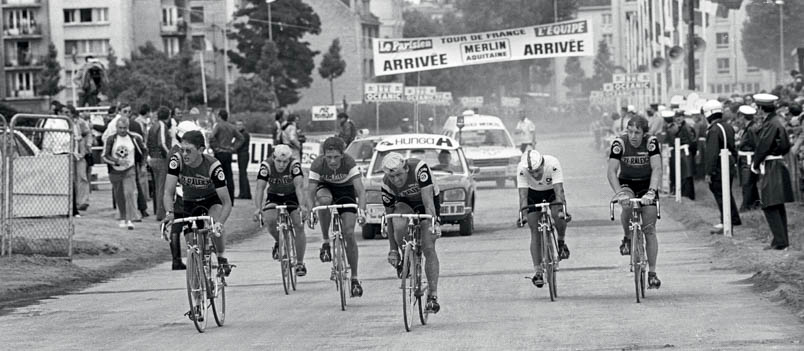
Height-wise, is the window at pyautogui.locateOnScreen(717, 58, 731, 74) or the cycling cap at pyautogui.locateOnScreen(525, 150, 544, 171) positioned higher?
the window at pyautogui.locateOnScreen(717, 58, 731, 74)

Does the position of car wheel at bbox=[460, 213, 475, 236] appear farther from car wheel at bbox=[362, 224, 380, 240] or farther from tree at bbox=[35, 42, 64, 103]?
tree at bbox=[35, 42, 64, 103]

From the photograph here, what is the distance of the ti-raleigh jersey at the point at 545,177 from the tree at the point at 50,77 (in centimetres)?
9760

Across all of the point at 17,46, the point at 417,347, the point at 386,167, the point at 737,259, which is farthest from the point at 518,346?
the point at 17,46

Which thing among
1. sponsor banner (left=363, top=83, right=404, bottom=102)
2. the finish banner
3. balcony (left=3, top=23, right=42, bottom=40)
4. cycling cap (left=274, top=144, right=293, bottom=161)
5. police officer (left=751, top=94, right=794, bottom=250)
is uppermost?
balcony (left=3, top=23, right=42, bottom=40)

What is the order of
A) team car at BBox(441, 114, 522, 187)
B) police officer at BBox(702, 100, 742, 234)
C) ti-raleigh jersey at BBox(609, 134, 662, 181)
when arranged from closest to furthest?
ti-raleigh jersey at BBox(609, 134, 662, 181)
police officer at BBox(702, 100, 742, 234)
team car at BBox(441, 114, 522, 187)

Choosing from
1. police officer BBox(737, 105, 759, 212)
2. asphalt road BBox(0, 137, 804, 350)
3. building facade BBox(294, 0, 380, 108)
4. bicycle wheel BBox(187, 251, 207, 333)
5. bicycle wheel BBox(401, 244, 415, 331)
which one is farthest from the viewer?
building facade BBox(294, 0, 380, 108)

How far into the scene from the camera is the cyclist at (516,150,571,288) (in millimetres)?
15195

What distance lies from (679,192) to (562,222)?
14849mm

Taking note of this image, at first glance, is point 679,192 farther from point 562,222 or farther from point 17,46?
point 17,46

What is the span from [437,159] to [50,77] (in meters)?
89.2

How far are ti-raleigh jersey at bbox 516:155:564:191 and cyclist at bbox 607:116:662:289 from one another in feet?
2.02

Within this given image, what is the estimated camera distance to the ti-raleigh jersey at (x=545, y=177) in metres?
15.4

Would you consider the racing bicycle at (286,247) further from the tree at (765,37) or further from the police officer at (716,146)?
the tree at (765,37)

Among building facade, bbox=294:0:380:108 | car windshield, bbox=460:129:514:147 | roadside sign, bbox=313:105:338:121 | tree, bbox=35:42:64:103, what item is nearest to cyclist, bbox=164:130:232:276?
car windshield, bbox=460:129:514:147
